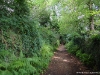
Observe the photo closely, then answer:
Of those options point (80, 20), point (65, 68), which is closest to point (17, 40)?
point (65, 68)

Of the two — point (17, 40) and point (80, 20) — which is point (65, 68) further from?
point (80, 20)

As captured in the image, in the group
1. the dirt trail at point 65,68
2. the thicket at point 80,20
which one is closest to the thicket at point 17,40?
the dirt trail at point 65,68

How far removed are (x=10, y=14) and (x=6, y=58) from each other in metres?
2.54

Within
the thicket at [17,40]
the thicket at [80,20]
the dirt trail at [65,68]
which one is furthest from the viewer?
the thicket at [80,20]

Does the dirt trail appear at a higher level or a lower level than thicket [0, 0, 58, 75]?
lower

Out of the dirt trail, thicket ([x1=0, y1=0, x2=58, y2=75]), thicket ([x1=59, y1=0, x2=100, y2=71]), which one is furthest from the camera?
thicket ([x1=59, y1=0, x2=100, y2=71])

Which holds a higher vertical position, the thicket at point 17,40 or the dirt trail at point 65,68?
the thicket at point 17,40

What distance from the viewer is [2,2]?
686cm

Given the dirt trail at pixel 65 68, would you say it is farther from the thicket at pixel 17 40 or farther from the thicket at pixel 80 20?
the thicket at pixel 80 20

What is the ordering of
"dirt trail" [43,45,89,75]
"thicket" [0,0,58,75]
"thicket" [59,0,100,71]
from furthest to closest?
"thicket" [59,0,100,71] → "dirt trail" [43,45,89,75] → "thicket" [0,0,58,75]

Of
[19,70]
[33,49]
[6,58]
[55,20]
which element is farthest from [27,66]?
[55,20]

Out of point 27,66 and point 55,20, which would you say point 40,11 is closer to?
point 55,20

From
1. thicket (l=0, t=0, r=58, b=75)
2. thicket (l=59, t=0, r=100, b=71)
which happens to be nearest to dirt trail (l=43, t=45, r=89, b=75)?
A: thicket (l=0, t=0, r=58, b=75)

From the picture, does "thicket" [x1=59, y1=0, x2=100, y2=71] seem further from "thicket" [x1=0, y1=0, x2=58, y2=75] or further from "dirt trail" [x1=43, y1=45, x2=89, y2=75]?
"thicket" [x1=0, y1=0, x2=58, y2=75]
